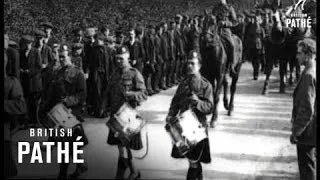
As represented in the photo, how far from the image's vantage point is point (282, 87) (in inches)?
314

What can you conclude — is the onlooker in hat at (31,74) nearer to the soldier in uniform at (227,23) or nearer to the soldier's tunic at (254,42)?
the soldier in uniform at (227,23)

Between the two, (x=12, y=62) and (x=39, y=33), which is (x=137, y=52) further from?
(x=12, y=62)

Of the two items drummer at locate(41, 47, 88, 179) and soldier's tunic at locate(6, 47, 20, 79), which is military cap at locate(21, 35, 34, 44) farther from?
drummer at locate(41, 47, 88, 179)

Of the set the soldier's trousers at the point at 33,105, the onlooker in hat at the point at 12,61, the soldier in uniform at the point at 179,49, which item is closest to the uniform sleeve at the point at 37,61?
the soldier's trousers at the point at 33,105

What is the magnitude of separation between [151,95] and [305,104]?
162 inches

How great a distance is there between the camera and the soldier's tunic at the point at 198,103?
533 cm

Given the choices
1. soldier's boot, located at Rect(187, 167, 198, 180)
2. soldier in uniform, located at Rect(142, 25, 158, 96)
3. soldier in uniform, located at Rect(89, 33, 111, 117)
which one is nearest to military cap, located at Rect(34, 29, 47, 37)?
soldier in uniform, located at Rect(89, 33, 111, 117)

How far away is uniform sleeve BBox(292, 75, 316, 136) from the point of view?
15.9ft

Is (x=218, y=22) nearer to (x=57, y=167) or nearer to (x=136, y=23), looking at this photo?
(x=136, y=23)

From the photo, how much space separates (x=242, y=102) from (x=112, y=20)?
2458mm

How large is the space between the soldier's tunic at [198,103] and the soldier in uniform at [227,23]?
1.44m

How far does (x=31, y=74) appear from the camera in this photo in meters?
7.13

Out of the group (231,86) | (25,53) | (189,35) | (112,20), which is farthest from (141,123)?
(189,35)

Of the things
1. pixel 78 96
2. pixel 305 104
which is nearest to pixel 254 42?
pixel 78 96
